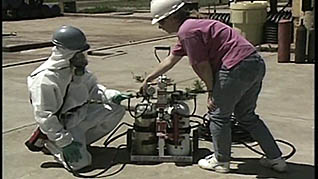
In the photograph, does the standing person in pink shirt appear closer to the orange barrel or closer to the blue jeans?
the blue jeans

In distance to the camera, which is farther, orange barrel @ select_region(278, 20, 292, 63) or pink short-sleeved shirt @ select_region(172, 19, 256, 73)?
orange barrel @ select_region(278, 20, 292, 63)

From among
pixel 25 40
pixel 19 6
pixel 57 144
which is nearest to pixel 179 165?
pixel 57 144

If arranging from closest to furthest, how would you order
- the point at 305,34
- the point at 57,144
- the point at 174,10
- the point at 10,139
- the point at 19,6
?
the point at 174,10 < the point at 57,144 < the point at 10,139 < the point at 305,34 < the point at 19,6

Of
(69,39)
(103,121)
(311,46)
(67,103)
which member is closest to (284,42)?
(311,46)

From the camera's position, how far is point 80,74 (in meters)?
5.14

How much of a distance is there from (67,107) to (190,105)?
2.48 metres

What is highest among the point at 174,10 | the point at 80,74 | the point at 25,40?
the point at 174,10

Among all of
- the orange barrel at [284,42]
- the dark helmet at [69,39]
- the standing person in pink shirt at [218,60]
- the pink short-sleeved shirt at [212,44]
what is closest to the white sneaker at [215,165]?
the standing person in pink shirt at [218,60]

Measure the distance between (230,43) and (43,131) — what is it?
1.49 meters

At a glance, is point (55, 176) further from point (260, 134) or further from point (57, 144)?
point (260, 134)

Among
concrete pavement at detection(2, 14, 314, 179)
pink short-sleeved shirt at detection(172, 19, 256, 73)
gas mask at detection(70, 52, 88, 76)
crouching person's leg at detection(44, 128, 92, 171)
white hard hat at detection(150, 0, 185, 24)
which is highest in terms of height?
white hard hat at detection(150, 0, 185, 24)

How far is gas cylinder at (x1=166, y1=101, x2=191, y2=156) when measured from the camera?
5152 millimetres

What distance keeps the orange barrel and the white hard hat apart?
6.21m

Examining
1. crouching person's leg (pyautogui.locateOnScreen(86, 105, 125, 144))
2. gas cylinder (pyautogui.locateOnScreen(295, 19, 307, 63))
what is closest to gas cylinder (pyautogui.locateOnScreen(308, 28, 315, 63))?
gas cylinder (pyautogui.locateOnScreen(295, 19, 307, 63))
